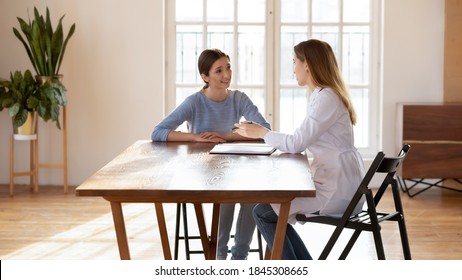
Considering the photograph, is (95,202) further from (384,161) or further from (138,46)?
(384,161)

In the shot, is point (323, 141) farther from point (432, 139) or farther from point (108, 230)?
point (432, 139)

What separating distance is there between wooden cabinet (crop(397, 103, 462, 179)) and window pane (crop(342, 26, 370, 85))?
0.85 m

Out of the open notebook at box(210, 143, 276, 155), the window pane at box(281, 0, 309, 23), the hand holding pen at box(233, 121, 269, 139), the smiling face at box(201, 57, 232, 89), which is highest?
the window pane at box(281, 0, 309, 23)

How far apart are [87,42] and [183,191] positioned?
17.4ft

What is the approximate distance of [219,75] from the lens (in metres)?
5.32

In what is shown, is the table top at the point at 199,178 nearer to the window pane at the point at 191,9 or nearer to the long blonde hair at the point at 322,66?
the long blonde hair at the point at 322,66

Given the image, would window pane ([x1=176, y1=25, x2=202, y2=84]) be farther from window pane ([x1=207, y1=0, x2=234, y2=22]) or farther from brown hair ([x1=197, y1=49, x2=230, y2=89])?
brown hair ([x1=197, y1=49, x2=230, y2=89])

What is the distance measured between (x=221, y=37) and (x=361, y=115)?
1514 millimetres

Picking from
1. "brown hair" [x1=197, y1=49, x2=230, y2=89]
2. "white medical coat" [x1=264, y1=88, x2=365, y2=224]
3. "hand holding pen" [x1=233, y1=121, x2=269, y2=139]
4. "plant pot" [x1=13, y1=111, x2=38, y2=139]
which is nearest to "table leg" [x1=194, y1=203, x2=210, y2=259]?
"hand holding pen" [x1=233, y1=121, x2=269, y2=139]

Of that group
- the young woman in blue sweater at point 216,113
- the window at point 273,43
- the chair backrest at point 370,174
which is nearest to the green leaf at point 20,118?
the window at point 273,43

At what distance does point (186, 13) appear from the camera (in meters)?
8.63

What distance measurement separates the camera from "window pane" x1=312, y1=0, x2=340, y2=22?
8.58 m

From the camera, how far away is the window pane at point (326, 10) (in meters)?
8.58

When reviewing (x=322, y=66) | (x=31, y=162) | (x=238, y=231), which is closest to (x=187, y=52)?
(x=31, y=162)
